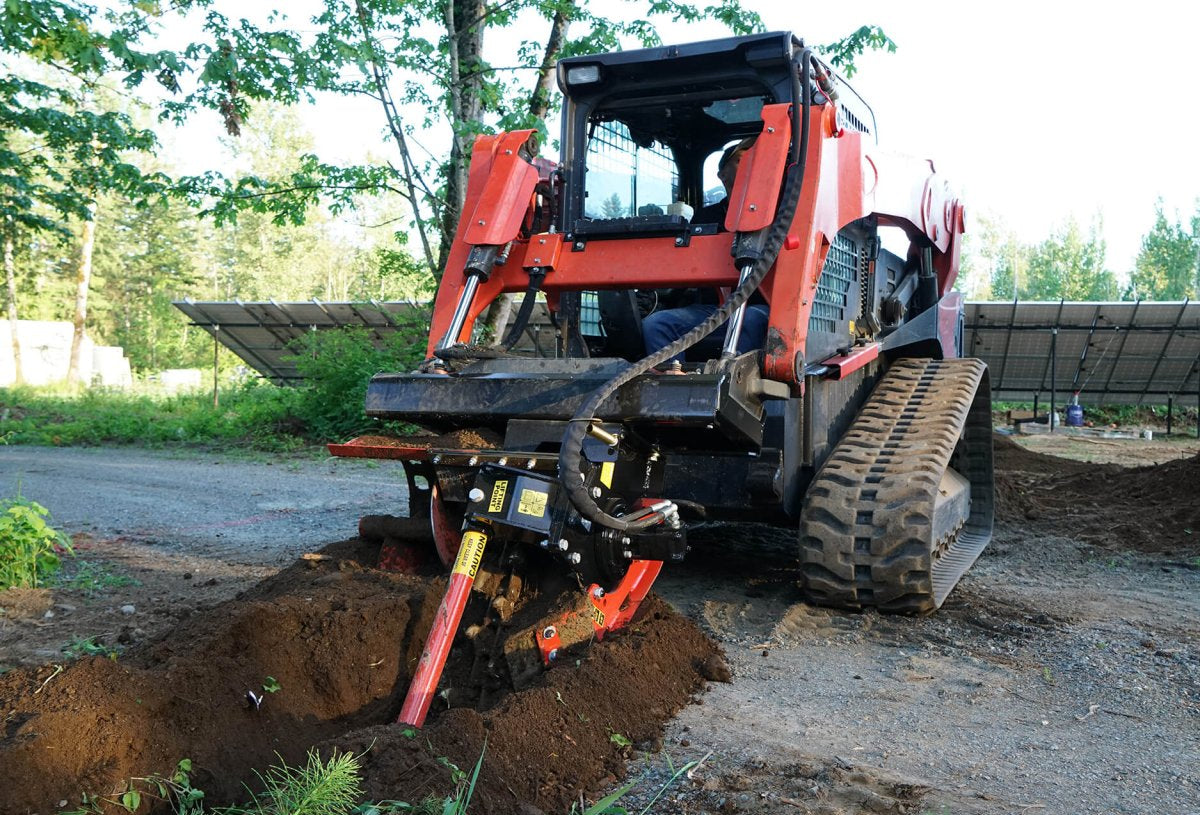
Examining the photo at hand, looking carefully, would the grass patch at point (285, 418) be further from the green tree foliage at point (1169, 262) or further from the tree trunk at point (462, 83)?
the green tree foliage at point (1169, 262)

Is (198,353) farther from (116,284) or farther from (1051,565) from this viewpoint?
(1051,565)

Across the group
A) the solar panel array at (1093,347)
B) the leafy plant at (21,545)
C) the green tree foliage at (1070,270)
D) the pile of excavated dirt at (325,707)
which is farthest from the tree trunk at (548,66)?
the green tree foliage at (1070,270)

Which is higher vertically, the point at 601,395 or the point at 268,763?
the point at 601,395

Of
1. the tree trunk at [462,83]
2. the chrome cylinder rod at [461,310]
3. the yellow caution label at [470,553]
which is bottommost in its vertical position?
the yellow caution label at [470,553]

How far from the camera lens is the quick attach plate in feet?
12.0

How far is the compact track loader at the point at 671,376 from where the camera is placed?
3.84 meters

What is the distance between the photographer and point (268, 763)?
3135 mm

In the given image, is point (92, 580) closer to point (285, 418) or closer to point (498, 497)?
point (498, 497)

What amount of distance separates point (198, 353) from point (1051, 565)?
158 ft

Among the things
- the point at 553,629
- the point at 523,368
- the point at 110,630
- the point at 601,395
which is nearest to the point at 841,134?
the point at 523,368

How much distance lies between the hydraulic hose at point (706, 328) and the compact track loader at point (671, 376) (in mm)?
10

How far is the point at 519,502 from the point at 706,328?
1.01 meters

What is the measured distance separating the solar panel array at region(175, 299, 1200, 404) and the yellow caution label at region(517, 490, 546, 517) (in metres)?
11.3

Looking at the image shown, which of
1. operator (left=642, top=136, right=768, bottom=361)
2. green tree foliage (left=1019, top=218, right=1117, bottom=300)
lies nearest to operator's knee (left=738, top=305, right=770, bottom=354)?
operator (left=642, top=136, right=768, bottom=361)
